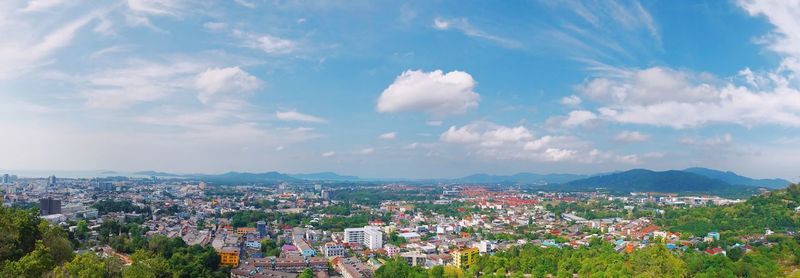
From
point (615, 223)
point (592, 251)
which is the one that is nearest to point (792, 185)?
point (615, 223)

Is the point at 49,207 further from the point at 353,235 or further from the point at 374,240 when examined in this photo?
the point at 374,240

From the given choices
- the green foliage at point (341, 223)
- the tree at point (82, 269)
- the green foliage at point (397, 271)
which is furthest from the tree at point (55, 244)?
the green foliage at point (341, 223)

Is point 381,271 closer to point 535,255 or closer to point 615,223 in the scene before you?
point 535,255

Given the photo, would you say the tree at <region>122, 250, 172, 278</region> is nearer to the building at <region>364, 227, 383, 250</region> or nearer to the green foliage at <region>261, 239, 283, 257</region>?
the green foliage at <region>261, 239, 283, 257</region>

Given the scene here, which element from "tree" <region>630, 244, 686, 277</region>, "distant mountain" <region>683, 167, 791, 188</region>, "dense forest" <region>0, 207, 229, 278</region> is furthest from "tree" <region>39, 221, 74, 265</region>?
"distant mountain" <region>683, 167, 791, 188</region>

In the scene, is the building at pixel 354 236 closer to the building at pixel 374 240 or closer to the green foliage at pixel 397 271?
the building at pixel 374 240
